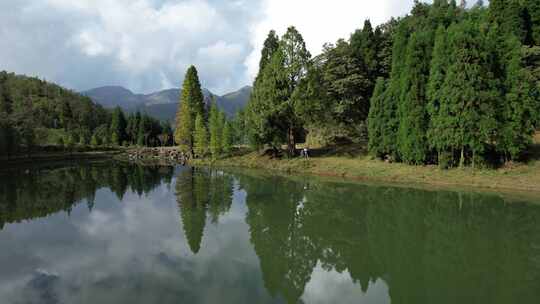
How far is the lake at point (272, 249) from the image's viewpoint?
8953 mm

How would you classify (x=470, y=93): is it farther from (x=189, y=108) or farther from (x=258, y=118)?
(x=189, y=108)

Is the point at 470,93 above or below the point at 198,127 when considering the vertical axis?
above

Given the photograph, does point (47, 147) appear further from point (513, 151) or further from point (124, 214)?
point (513, 151)

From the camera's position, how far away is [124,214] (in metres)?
18.4

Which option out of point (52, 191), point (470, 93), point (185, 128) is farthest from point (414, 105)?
point (185, 128)

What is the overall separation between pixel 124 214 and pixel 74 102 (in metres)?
126

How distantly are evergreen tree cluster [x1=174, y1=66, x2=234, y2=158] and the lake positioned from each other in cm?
2577

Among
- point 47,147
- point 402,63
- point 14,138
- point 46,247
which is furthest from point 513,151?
point 47,147

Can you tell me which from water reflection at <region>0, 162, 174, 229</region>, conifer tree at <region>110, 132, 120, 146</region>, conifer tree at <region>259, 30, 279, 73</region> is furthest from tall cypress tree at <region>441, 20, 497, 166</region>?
Answer: conifer tree at <region>110, 132, 120, 146</region>

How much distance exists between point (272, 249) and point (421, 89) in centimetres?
2201

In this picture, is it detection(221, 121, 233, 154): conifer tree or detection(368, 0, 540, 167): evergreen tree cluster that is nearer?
detection(368, 0, 540, 167): evergreen tree cluster

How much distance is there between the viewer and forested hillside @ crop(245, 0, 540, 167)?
25062 mm

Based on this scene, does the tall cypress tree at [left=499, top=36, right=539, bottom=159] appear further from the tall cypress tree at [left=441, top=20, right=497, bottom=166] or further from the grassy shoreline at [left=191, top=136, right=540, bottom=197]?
the grassy shoreline at [left=191, top=136, right=540, bottom=197]

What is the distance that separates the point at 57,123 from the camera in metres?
108
